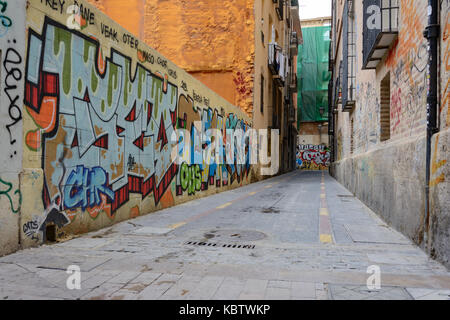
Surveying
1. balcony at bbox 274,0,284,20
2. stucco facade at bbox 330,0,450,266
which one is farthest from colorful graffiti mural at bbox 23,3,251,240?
balcony at bbox 274,0,284,20

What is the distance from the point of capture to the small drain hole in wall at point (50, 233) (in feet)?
16.2

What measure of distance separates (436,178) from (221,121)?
1018 centimetres

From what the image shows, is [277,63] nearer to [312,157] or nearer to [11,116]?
[11,116]

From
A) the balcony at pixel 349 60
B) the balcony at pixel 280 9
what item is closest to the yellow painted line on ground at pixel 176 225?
the balcony at pixel 349 60

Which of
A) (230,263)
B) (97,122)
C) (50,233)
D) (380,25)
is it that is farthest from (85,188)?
(380,25)

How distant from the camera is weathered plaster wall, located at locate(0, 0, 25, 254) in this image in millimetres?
4242

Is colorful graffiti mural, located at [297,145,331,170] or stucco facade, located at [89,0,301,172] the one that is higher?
stucco facade, located at [89,0,301,172]

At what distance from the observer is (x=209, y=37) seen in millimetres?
19391

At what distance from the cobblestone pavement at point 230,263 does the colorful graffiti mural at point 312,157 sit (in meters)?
40.2

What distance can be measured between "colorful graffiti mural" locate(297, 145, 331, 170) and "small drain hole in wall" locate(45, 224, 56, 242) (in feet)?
141

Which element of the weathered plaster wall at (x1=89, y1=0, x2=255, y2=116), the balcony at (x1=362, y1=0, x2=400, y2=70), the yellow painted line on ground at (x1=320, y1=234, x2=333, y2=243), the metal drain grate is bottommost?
the yellow painted line on ground at (x1=320, y1=234, x2=333, y2=243)

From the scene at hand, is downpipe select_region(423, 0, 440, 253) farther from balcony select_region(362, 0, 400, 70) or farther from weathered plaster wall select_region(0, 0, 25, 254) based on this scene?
weathered plaster wall select_region(0, 0, 25, 254)
